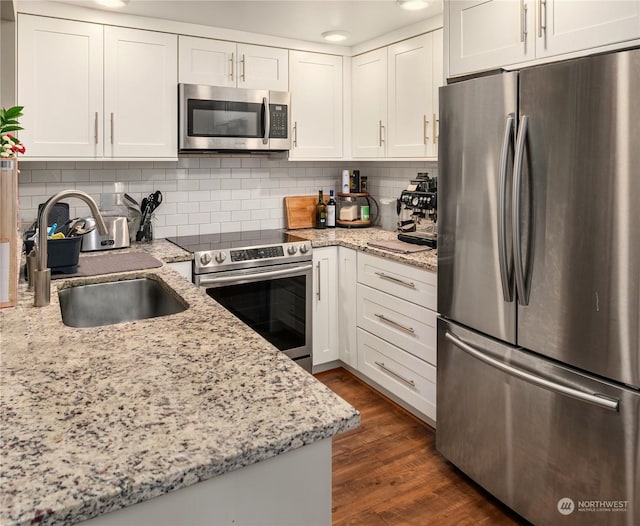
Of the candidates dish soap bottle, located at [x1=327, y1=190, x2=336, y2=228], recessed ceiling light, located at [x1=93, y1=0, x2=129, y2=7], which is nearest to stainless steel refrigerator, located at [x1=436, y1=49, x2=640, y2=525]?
dish soap bottle, located at [x1=327, y1=190, x2=336, y2=228]

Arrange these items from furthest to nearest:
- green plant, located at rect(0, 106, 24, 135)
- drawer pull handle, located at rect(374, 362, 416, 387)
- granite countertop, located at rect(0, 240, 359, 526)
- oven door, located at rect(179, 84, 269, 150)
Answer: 1. oven door, located at rect(179, 84, 269, 150)
2. drawer pull handle, located at rect(374, 362, 416, 387)
3. green plant, located at rect(0, 106, 24, 135)
4. granite countertop, located at rect(0, 240, 359, 526)

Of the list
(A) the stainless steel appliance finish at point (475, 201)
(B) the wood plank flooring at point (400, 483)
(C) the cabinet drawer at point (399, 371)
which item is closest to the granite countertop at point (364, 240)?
(A) the stainless steel appliance finish at point (475, 201)

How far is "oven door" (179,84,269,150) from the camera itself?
2.94 meters

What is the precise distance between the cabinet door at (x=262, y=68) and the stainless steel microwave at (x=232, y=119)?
82mm

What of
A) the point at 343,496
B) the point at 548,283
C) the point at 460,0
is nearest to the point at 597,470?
the point at 548,283

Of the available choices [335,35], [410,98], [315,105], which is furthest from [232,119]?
[410,98]

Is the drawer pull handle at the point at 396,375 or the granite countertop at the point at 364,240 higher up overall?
the granite countertop at the point at 364,240

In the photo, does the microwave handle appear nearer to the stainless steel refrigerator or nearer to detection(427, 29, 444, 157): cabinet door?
detection(427, 29, 444, 157): cabinet door

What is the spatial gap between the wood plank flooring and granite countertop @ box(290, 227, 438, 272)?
892 millimetres

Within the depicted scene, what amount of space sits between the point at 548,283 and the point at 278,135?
207 cm

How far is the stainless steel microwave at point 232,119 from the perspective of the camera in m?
2.94

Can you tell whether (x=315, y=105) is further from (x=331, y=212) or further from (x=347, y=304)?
(x=347, y=304)

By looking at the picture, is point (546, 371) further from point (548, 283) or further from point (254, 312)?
point (254, 312)

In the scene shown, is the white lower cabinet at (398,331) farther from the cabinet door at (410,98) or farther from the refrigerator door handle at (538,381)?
the cabinet door at (410,98)
